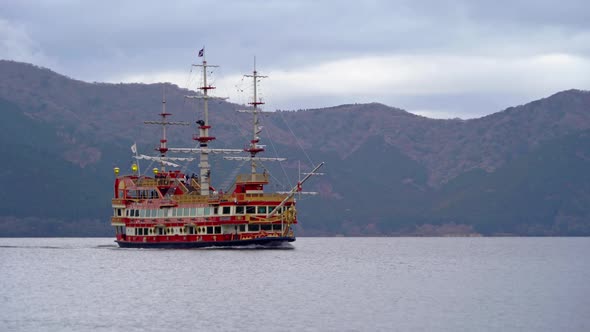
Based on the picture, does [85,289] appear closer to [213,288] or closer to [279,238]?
[213,288]

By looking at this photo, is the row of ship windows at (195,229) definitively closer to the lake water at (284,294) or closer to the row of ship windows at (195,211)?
the row of ship windows at (195,211)

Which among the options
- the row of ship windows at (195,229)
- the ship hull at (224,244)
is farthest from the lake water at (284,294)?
the row of ship windows at (195,229)

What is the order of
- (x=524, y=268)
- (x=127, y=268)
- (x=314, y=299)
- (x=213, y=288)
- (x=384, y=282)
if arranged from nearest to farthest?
(x=314, y=299)
(x=213, y=288)
(x=384, y=282)
(x=127, y=268)
(x=524, y=268)

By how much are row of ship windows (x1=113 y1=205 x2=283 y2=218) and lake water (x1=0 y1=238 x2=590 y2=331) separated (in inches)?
180

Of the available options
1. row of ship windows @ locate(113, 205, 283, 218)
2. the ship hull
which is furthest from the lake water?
row of ship windows @ locate(113, 205, 283, 218)

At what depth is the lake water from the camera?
2685 inches

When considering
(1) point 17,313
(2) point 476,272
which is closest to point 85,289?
(1) point 17,313

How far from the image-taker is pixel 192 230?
13025 centimetres

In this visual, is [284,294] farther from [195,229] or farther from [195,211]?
[195,229]

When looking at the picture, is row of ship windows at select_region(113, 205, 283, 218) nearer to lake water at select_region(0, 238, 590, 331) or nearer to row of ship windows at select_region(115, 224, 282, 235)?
row of ship windows at select_region(115, 224, 282, 235)

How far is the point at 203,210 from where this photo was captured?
420 feet

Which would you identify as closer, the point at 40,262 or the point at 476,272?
the point at 476,272

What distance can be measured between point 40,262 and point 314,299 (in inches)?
2034

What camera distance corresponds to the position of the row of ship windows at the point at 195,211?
12538 centimetres
